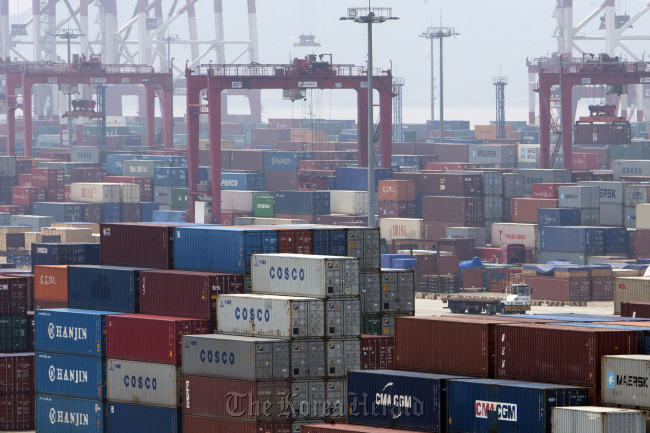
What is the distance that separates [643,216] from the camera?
102m

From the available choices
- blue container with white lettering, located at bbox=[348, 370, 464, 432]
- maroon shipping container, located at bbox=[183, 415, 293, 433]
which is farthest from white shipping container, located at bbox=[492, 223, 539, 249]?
blue container with white lettering, located at bbox=[348, 370, 464, 432]

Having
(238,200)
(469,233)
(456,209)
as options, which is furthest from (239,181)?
(469,233)

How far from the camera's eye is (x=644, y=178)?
374ft

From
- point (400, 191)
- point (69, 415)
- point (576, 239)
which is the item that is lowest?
point (69, 415)

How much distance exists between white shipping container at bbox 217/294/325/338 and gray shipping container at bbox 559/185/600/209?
6295 cm

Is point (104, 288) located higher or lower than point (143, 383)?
higher

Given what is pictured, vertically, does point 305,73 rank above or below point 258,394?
above

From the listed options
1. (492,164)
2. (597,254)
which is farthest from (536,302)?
(492,164)

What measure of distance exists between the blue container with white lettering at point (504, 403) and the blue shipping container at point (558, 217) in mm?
67501

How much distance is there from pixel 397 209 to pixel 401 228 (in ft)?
10.6

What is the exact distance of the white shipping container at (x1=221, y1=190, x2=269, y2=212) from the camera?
123m

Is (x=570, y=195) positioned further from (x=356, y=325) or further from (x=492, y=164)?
(x=356, y=325)

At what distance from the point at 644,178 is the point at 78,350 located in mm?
71364

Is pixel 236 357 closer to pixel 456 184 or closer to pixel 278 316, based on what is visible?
pixel 278 316
